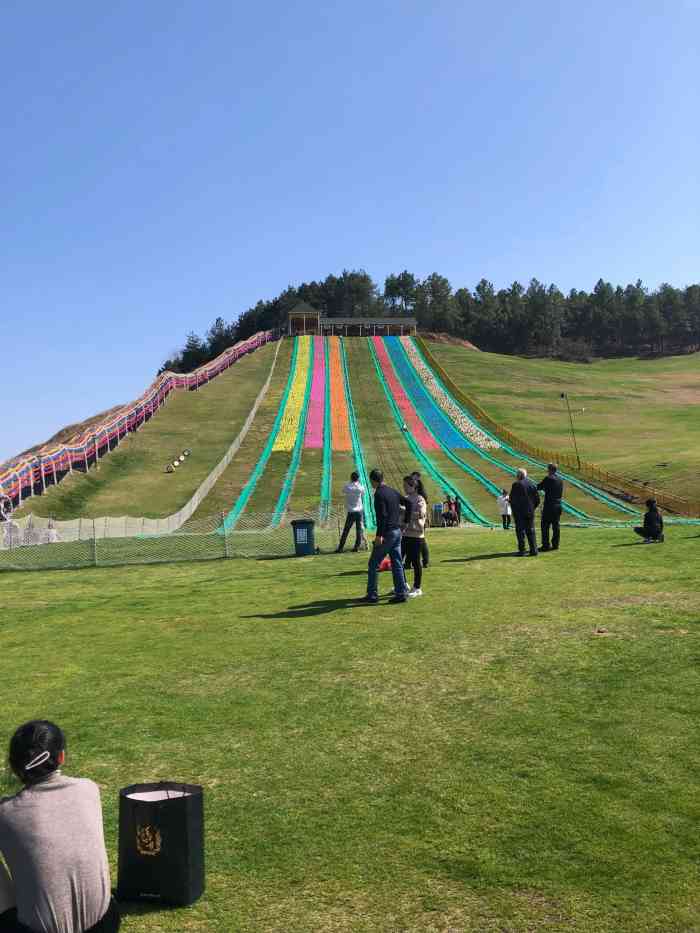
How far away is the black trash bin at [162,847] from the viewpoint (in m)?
5.19

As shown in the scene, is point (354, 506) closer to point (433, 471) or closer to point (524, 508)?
point (524, 508)

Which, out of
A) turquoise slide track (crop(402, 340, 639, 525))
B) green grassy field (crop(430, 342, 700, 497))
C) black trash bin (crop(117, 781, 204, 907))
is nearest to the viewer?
black trash bin (crop(117, 781, 204, 907))

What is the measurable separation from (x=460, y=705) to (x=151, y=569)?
41.3 ft

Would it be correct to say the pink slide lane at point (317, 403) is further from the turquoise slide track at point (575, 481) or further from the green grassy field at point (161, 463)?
the turquoise slide track at point (575, 481)

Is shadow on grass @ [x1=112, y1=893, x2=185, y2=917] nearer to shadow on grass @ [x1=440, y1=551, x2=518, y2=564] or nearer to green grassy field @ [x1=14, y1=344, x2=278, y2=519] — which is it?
shadow on grass @ [x1=440, y1=551, x2=518, y2=564]

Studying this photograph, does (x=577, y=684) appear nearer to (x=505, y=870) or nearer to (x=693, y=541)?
(x=505, y=870)

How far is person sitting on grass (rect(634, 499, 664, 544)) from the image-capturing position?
19.1 metres

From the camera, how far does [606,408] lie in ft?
234

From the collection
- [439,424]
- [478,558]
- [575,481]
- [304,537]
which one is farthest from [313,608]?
[439,424]

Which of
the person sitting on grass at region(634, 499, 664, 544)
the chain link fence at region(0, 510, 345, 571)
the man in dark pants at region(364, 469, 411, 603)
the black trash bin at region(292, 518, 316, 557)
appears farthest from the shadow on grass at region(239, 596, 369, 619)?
the person sitting on grass at region(634, 499, 664, 544)

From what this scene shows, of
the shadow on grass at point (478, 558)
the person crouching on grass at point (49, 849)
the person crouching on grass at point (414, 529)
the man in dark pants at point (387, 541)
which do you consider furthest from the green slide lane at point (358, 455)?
the person crouching on grass at point (49, 849)

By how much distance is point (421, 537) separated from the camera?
14.6 meters

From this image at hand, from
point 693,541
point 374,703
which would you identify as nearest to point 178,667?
point 374,703

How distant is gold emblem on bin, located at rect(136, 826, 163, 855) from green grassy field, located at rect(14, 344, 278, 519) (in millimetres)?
30001
